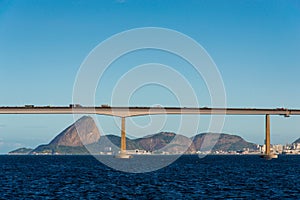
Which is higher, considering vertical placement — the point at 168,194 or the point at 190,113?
the point at 190,113

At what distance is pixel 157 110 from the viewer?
600ft

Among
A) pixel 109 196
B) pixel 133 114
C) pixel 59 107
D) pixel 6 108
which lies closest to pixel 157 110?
pixel 133 114

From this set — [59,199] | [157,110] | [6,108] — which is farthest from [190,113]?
[59,199]

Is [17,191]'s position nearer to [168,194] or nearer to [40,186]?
[40,186]

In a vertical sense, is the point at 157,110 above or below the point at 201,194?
above

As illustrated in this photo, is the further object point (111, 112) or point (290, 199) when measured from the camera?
point (111, 112)

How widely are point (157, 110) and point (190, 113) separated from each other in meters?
12.3

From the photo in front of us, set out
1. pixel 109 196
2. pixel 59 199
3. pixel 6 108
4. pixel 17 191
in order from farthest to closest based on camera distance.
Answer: pixel 6 108, pixel 17 191, pixel 109 196, pixel 59 199

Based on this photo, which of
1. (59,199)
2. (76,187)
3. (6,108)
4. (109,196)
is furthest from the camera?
(6,108)

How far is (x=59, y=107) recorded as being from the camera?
18150 centimetres

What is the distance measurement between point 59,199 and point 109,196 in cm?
611

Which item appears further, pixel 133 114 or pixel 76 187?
pixel 133 114

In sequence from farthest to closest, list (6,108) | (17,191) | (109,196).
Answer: (6,108), (17,191), (109,196)

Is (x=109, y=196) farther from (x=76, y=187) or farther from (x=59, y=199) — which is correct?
(x=76, y=187)
